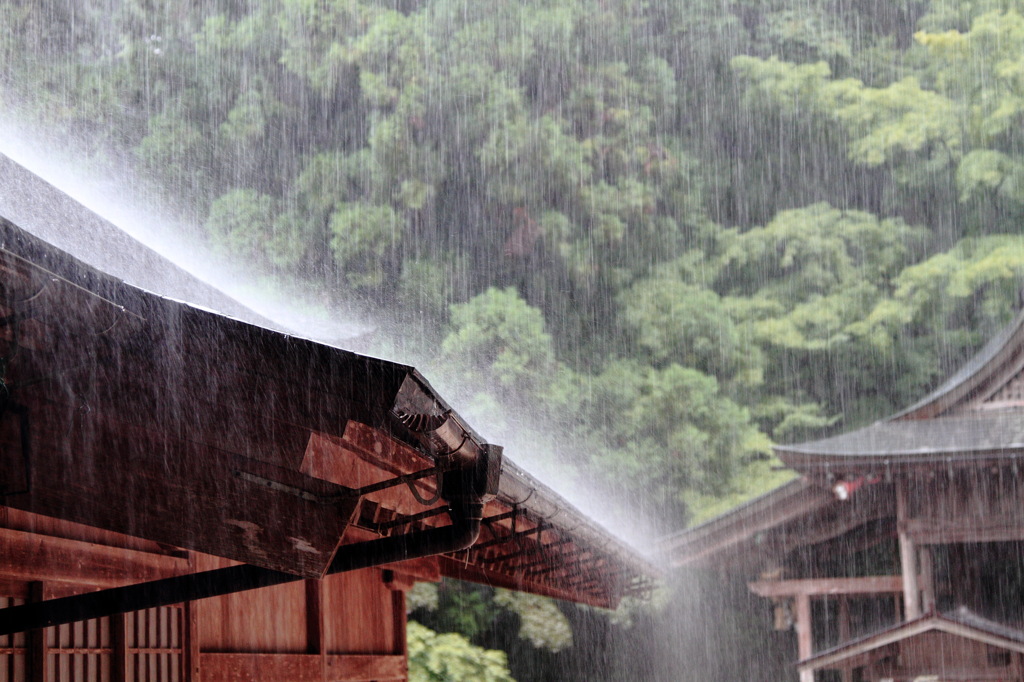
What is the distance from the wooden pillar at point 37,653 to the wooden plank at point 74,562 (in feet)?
0.36

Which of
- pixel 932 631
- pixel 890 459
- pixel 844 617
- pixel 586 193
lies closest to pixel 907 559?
pixel 890 459

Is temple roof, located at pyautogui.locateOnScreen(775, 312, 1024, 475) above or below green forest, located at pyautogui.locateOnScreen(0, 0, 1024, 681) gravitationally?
below

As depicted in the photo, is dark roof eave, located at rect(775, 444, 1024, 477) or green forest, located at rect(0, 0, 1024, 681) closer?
dark roof eave, located at rect(775, 444, 1024, 477)

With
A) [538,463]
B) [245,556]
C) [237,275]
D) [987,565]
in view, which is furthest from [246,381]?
[237,275]

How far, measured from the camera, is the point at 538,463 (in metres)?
17.1

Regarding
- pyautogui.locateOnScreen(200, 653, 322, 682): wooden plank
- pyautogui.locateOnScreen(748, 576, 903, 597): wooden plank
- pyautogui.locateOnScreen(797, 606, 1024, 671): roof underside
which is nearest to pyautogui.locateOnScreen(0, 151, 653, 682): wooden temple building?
pyautogui.locateOnScreen(200, 653, 322, 682): wooden plank

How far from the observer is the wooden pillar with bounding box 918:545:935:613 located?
1057cm

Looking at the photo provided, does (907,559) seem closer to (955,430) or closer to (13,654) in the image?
(955,430)

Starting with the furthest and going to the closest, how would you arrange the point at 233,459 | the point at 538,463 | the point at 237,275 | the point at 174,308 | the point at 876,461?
the point at 237,275 < the point at 538,463 < the point at 876,461 < the point at 233,459 < the point at 174,308

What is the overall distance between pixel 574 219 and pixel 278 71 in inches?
280

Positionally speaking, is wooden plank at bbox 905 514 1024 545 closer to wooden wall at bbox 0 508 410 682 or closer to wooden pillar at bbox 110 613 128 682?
wooden wall at bbox 0 508 410 682

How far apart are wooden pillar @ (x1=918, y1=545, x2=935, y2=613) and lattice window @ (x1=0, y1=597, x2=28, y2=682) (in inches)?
364

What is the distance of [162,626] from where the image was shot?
14.0ft

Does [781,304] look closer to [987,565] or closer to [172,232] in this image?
[987,565]
